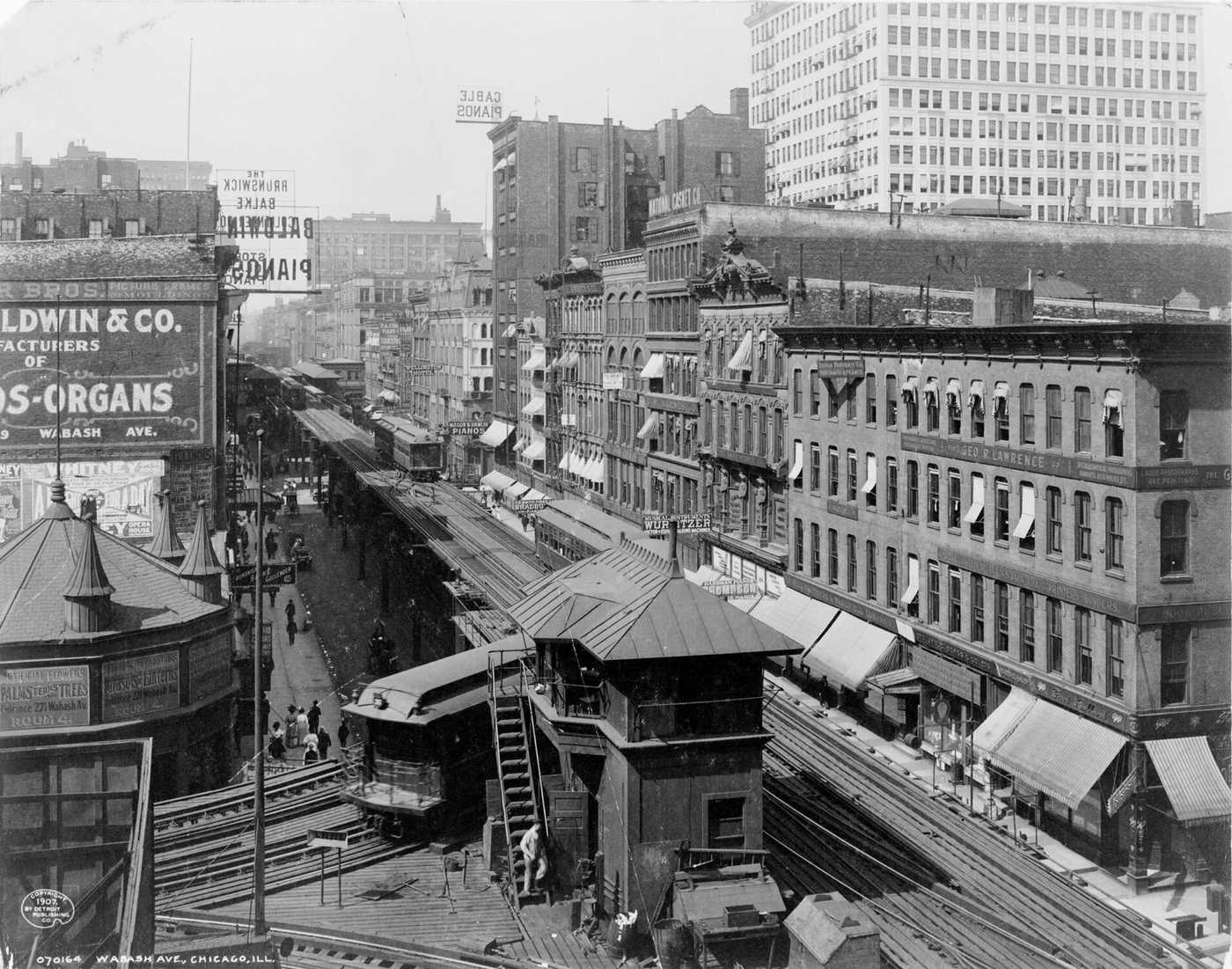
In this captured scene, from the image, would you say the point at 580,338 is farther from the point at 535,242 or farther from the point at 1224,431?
the point at 1224,431

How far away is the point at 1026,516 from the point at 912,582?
739 cm

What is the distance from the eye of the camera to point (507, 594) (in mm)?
52906

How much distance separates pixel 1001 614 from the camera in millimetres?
38719

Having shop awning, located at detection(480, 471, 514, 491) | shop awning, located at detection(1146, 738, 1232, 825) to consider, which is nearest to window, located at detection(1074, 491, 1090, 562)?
shop awning, located at detection(1146, 738, 1232, 825)

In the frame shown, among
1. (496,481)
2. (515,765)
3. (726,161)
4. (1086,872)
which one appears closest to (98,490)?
(515,765)

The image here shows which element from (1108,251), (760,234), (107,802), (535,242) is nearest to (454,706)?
(107,802)

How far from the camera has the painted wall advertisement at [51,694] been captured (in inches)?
1206

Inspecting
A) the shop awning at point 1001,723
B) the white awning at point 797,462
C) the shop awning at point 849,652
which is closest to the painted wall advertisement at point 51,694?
the shop awning at point 1001,723

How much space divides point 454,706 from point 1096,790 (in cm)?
1591

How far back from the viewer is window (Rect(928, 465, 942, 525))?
1686 inches

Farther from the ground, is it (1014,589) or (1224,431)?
(1224,431)

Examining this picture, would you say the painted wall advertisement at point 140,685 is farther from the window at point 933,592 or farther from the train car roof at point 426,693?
the window at point 933,592

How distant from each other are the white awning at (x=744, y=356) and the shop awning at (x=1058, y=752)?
84.3 ft

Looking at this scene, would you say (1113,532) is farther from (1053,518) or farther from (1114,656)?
(1114,656)
